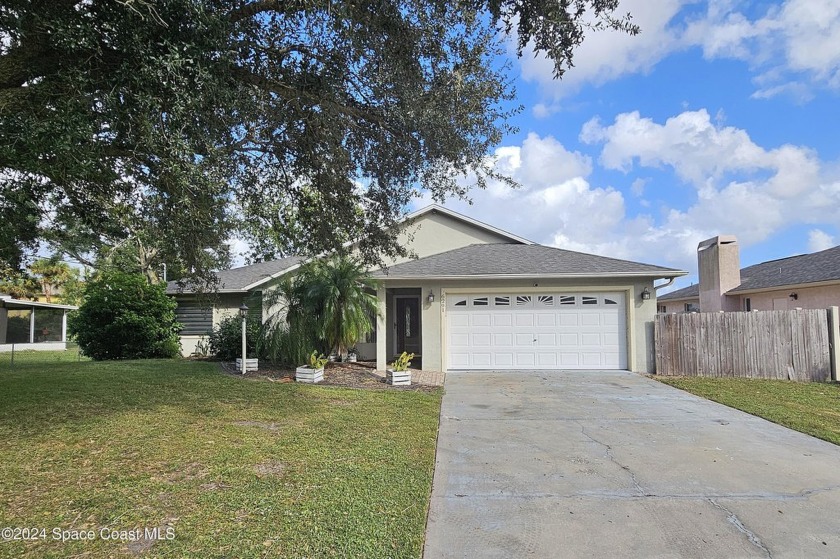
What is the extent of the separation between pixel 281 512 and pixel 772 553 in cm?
372

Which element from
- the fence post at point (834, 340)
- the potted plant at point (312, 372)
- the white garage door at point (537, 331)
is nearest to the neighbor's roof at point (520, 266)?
the white garage door at point (537, 331)

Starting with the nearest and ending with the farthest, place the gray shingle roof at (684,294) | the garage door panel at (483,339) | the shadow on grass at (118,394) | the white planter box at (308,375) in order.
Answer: the shadow on grass at (118,394) < the white planter box at (308,375) < the garage door panel at (483,339) < the gray shingle roof at (684,294)

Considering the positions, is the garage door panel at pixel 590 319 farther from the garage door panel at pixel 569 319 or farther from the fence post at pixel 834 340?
the fence post at pixel 834 340

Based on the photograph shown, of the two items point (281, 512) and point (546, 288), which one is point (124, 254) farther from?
point (281, 512)

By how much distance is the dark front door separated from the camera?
54.5 ft

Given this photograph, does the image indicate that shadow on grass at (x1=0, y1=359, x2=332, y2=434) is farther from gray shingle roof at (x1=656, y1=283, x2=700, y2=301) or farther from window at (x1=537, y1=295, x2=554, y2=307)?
gray shingle roof at (x1=656, y1=283, x2=700, y2=301)

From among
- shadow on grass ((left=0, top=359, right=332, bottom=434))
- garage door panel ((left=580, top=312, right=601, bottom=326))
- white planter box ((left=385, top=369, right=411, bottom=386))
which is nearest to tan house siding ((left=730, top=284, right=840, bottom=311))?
garage door panel ((left=580, top=312, right=601, bottom=326))

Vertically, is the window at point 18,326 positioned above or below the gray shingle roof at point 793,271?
below

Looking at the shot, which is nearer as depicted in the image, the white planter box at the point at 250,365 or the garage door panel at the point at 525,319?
the white planter box at the point at 250,365

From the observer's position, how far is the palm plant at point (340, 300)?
12172mm

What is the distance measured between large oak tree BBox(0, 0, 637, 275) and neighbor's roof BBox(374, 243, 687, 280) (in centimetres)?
399

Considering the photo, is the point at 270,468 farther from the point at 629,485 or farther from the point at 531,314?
the point at 531,314

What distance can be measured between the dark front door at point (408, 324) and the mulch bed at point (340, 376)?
2.91 metres

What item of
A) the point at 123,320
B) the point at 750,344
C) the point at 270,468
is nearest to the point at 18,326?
the point at 123,320
